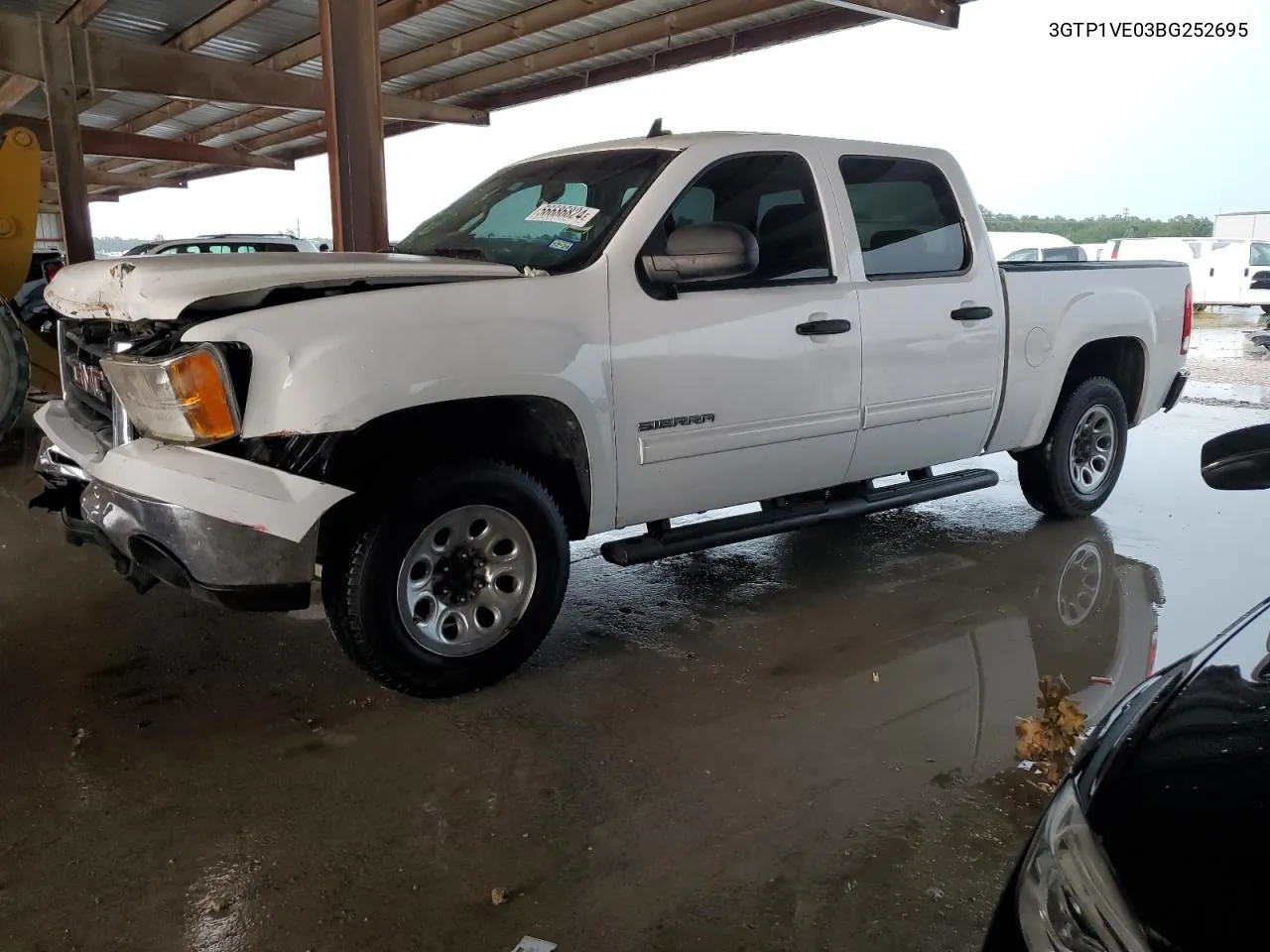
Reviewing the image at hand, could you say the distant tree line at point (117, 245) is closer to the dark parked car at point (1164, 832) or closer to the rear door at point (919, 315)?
the rear door at point (919, 315)

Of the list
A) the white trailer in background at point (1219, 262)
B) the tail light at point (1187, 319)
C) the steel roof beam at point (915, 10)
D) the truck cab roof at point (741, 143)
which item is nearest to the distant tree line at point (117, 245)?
the steel roof beam at point (915, 10)

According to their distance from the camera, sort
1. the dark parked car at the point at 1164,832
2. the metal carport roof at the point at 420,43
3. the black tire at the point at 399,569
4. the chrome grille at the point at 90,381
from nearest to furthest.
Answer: the dark parked car at the point at 1164,832 → the black tire at the point at 399,569 → the chrome grille at the point at 90,381 → the metal carport roof at the point at 420,43

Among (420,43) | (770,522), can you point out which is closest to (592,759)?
(770,522)

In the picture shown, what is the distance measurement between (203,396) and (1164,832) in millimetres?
2572

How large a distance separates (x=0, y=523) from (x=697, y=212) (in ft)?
14.8

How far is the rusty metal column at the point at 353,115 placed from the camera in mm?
6715

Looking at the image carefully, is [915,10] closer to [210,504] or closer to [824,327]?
[824,327]

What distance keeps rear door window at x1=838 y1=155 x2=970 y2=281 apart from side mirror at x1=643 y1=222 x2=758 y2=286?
0.89m

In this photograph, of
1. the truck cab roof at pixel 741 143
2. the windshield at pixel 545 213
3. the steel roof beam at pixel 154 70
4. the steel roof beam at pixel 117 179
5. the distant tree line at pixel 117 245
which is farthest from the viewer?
the steel roof beam at pixel 117 179

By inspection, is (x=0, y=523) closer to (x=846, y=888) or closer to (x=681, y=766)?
(x=681, y=766)

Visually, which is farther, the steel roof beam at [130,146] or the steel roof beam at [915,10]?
the steel roof beam at [130,146]

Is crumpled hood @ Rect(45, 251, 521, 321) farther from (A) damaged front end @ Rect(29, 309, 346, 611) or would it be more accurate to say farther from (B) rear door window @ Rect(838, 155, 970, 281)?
(B) rear door window @ Rect(838, 155, 970, 281)

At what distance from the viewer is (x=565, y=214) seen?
3.70 metres

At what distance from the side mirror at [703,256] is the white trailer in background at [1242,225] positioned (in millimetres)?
23090
